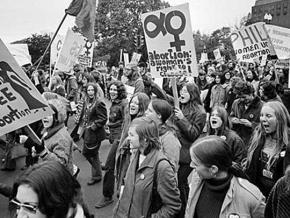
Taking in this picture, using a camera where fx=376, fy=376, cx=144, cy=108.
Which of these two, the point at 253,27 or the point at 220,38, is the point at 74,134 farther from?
the point at 220,38

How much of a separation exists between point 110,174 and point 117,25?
40763mm

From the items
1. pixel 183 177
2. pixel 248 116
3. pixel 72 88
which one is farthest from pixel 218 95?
pixel 72 88

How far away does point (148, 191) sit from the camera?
292cm

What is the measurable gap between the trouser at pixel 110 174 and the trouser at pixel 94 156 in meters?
0.92

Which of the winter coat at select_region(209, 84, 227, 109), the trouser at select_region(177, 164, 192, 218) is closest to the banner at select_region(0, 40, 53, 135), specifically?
the trouser at select_region(177, 164, 192, 218)

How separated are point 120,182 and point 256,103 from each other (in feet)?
8.79

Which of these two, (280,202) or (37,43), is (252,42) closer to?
(280,202)

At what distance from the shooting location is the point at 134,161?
311cm

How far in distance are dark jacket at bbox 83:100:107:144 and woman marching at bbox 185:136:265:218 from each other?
365 centimetres

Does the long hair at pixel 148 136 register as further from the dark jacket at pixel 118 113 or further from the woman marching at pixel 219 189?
the dark jacket at pixel 118 113

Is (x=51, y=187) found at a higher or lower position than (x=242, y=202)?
higher

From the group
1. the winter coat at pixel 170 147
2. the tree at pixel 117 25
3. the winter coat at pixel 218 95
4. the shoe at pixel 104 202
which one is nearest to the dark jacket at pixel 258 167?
the winter coat at pixel 170 147

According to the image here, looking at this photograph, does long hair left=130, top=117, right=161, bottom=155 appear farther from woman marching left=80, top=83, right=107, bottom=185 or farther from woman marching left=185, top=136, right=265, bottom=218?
woman marching left=80, top=83, right=107, bottom=185

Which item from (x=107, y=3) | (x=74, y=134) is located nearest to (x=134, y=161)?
(x=74, y=134)
